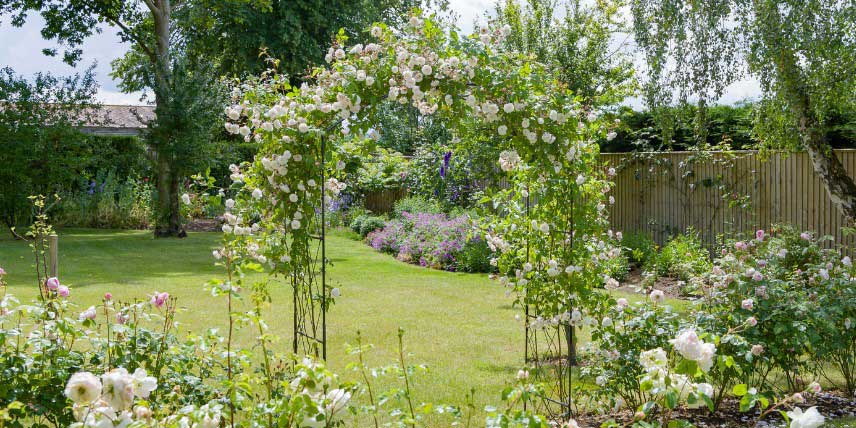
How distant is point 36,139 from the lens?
13.1 m

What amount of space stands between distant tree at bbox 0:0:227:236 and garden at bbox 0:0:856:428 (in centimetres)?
6

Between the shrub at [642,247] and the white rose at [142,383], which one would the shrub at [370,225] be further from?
the white rose at [142,383]

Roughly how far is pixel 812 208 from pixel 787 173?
49cm

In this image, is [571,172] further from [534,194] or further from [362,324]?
[362,324]

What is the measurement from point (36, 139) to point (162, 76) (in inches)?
99.4

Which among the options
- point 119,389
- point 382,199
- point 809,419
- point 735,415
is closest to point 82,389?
point 119,389

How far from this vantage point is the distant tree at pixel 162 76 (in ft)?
42.7

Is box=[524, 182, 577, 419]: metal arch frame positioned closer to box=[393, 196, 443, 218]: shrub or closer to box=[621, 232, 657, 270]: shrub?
box=[621, 232, 657, 270]: shrub

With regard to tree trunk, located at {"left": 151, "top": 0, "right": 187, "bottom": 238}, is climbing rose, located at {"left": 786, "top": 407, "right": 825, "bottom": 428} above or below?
below

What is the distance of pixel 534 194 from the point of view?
14.6 ft

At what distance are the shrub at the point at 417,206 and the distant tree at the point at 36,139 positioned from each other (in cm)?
595

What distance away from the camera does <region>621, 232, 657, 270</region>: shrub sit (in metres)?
8.85

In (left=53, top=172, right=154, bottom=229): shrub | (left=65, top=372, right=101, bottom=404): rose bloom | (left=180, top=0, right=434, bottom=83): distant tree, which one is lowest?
(left=65, top=372, right=101, bottom=404): rose bloom

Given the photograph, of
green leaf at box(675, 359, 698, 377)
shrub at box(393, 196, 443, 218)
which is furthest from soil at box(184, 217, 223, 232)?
green leaf at box(675, 359, 698, 377)
